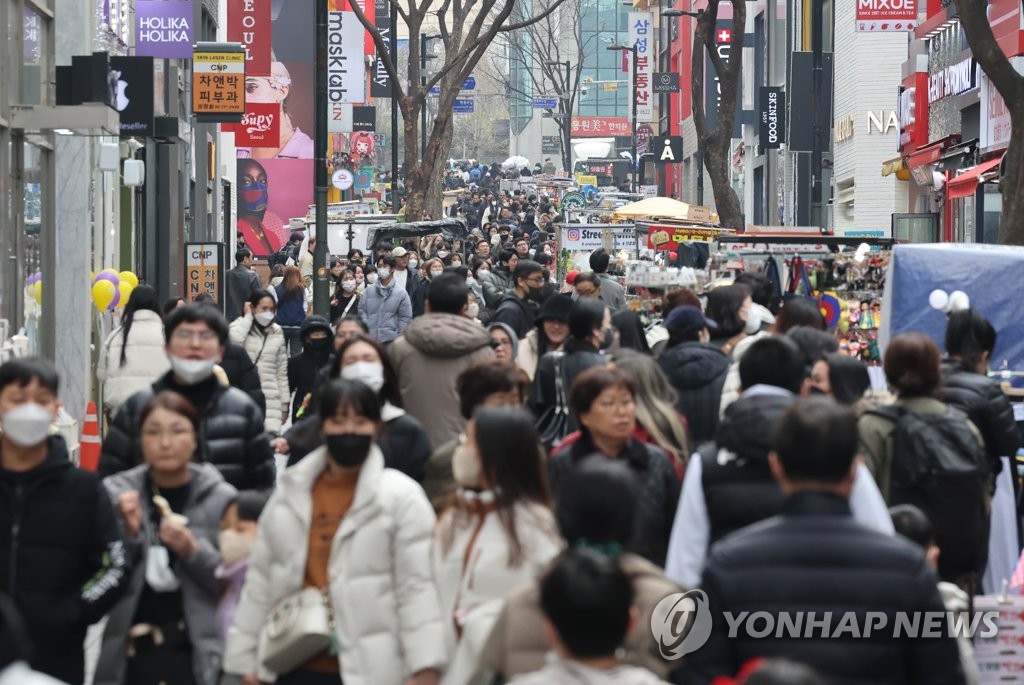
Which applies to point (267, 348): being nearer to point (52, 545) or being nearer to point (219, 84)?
point (52, 545)

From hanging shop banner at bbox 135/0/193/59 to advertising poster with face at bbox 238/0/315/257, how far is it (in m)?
27.2

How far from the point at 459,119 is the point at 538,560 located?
141 meters

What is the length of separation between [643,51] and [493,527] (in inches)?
3282

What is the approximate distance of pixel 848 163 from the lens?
39.5 meters

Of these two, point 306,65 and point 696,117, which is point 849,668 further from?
point 306,65

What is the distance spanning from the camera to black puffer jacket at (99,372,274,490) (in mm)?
7188

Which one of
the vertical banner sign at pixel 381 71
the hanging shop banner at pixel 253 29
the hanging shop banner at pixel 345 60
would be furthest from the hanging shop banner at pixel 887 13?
the vertical banner sign at pixel 381 71

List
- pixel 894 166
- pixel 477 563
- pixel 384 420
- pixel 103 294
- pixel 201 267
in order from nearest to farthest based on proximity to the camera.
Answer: pixel 477 563, pixel 384 420, pixel 103 294, pixel 201 267, pixel 894 166

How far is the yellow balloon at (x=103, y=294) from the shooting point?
696 inches

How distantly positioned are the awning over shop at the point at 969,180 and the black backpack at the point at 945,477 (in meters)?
18.4

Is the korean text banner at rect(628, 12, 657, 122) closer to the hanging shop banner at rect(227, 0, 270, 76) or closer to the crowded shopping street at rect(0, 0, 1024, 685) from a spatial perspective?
the hanging shop banner at rect(227, 0, 270, 76)

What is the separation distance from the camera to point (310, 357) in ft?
43.9

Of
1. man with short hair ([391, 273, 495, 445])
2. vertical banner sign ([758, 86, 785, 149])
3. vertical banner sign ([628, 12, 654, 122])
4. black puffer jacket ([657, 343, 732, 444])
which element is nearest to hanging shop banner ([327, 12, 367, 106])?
vertical banner sign ([758, 86, 785, 149])

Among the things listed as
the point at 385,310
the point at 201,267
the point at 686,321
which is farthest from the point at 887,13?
the point at 686,321
